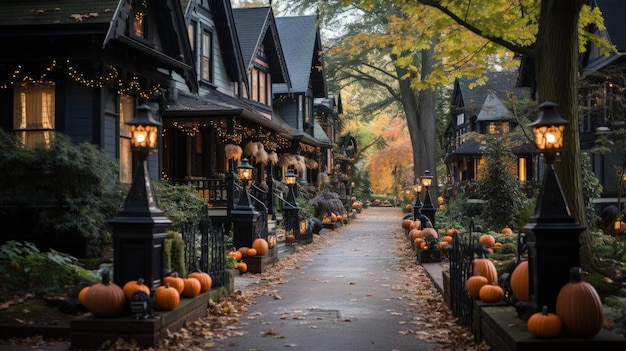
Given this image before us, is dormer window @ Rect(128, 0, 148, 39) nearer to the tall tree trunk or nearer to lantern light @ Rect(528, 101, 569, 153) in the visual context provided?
the tall tree trunk

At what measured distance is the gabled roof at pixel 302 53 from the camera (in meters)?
41.2

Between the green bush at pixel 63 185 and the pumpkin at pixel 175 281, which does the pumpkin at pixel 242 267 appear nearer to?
the green bush at pixel 63 185

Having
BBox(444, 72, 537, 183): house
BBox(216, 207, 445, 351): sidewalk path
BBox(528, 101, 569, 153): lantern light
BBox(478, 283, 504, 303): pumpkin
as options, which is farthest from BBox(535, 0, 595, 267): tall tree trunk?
BBox(444, 72, 537, 183): house

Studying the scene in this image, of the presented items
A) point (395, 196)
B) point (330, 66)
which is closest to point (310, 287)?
point (330, 66)

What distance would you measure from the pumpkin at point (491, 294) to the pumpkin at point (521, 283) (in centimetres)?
53

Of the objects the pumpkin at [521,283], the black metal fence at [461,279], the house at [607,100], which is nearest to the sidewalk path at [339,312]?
the black metal fence at [461,279]

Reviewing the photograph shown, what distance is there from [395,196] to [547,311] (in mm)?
65952

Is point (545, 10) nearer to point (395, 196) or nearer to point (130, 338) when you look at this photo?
point (130, 338)

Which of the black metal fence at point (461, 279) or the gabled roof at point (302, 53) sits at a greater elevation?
the gabled roof at point (302, 53)

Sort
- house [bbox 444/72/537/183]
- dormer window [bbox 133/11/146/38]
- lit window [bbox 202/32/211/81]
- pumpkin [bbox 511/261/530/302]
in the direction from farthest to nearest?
house [bbox 444/72/537/183], lit window [bbox 202/32/211/81], dormer window [bbox 133/11/146/38], pumpkin [bbox 511/261/530/302]

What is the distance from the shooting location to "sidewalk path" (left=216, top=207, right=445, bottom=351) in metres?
8.63

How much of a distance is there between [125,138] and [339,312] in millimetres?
10013

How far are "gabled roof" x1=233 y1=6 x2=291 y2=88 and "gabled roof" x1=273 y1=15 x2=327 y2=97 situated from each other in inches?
186

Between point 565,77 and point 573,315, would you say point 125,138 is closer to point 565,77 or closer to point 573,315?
point 565,77
